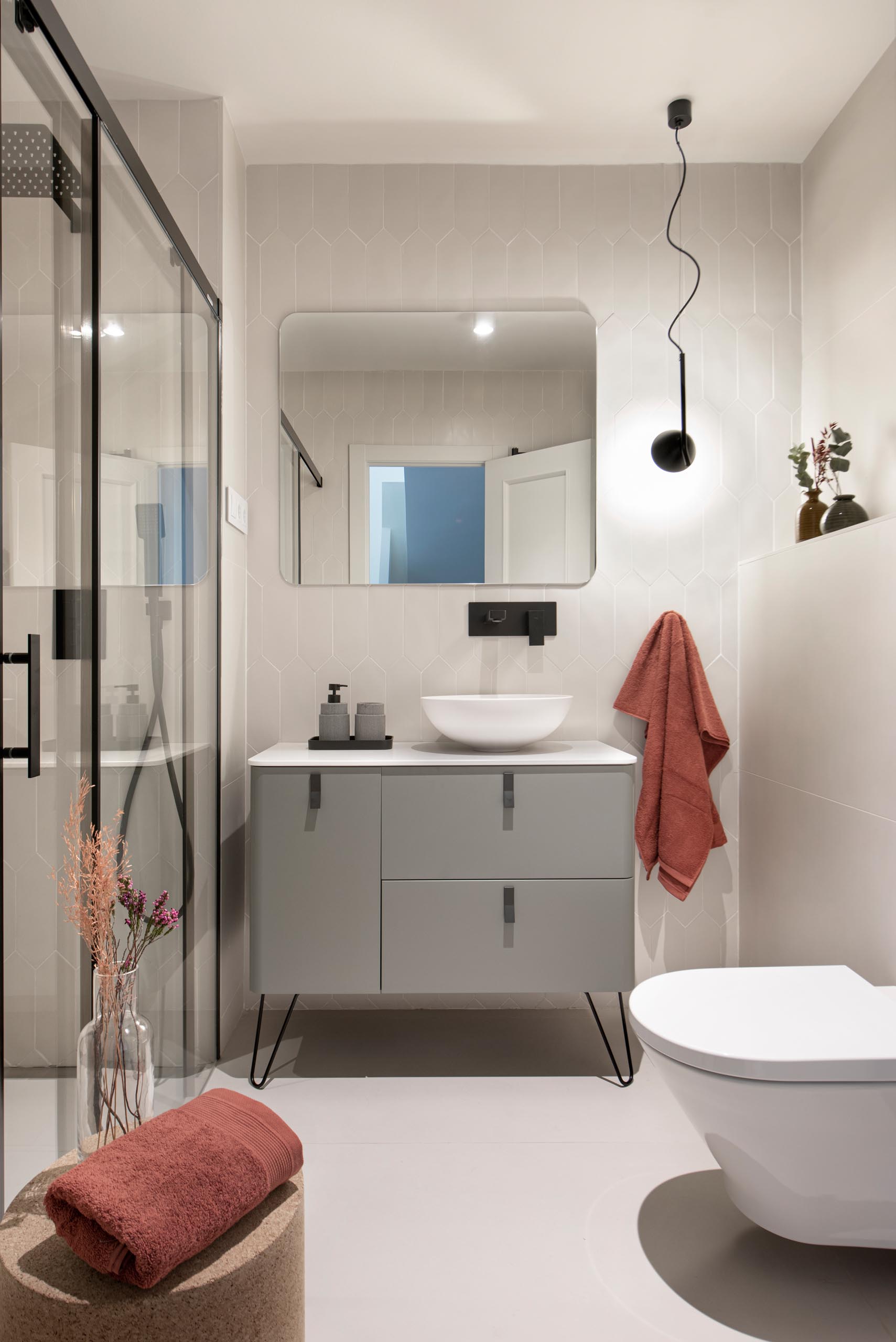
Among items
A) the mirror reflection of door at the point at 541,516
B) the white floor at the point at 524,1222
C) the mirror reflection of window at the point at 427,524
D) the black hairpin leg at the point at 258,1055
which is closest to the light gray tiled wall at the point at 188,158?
the mirror reflection of window at the point at 427,524

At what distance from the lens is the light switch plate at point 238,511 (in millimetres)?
2217

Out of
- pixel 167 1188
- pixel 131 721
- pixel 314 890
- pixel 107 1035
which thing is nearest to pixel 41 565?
pixel 131 721

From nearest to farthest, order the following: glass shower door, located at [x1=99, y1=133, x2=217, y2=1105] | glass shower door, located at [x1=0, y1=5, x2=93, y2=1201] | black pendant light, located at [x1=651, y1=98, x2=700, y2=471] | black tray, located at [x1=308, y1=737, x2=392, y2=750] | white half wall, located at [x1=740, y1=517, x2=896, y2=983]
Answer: glass shower door, located at [x1=0, y1=5, x2=93, y2=1201], glass shower door, located at [x1=99, y1=133, x2=217, y2=1105], white half wall, located at [x1=740, y1=517, x2=896, y2=983], black tray, located at [x1=308, y1=737, x2=392, y2=750], black pendant light, located at [x1=651, y1=98, x2=700, y2=471]

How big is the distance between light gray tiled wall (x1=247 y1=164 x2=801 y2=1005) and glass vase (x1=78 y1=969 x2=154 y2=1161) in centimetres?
134

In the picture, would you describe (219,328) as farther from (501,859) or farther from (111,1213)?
(111,1213)

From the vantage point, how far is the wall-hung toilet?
1240mm

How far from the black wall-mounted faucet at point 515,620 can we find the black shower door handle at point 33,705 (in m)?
1.44

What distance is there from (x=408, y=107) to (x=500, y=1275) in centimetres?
266

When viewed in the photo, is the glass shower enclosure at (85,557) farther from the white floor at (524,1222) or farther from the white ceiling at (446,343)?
the white ceiling at (446,343)

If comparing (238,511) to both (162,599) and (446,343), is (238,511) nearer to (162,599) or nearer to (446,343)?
(162,599)

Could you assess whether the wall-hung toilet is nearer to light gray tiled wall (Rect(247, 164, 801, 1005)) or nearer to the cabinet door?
the cabinet door

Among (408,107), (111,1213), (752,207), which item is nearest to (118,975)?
(111,1213)

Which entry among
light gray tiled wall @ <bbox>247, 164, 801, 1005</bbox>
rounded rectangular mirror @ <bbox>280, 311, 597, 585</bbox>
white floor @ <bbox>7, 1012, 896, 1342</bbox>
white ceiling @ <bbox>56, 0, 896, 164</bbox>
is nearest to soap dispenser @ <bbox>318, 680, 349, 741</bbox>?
light gray tiled wall @ <bbox>247, 164, 801, 1005</bbox>

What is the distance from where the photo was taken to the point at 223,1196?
3.29ft
